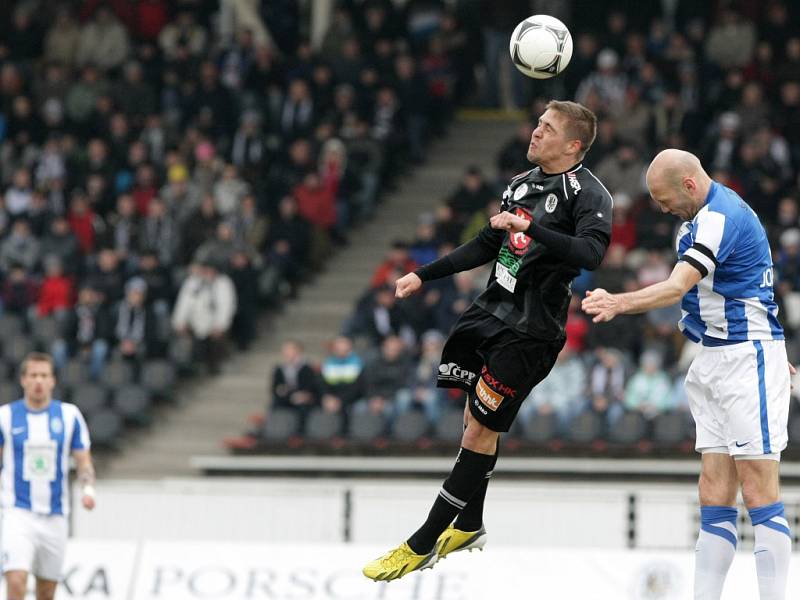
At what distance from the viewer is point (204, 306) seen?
1905 cm

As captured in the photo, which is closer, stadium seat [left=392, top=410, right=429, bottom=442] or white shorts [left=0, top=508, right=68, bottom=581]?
white shorts [left=0, top=508, right=68, bottom=581]

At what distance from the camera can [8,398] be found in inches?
707

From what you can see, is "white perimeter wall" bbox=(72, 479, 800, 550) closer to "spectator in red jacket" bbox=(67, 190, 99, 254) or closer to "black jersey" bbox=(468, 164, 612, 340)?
"spectator in red jacket" bbox=(67, 190, 99, 254)

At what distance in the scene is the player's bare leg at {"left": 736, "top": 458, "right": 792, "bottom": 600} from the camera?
7.69m

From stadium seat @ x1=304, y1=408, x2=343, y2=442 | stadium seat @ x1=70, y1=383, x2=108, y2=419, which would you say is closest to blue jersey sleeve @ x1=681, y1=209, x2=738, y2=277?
stadium seat @ x1=304, y1=408, x2=343, y2=442

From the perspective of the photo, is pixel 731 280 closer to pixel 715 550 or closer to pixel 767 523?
pixel 767 523

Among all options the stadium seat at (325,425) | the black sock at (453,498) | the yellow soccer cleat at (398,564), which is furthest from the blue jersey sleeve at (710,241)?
the stadium seat at (325,425)

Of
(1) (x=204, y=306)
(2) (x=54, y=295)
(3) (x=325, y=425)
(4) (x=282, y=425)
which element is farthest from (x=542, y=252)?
(2) (x=54, y=295)

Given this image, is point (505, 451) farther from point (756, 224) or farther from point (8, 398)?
point (756, 224)

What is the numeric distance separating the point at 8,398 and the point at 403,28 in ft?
27.7

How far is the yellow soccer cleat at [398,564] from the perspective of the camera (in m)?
7.88

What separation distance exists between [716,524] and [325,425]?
9499mm

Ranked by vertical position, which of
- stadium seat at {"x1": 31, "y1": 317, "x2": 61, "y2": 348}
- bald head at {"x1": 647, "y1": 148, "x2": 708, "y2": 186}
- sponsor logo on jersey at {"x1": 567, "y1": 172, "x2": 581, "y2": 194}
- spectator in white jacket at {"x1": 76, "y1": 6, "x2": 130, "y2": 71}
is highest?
spectator in white jacket at {"x1": 76, "y1": 6, "x2": 130, "y2": 71}

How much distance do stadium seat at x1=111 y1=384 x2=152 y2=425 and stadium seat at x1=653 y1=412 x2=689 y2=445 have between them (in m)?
6.07
